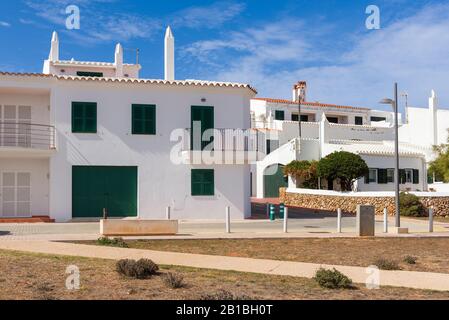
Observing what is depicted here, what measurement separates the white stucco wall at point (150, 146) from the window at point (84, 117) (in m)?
0.19

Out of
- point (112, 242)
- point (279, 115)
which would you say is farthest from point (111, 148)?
point (279, 115)

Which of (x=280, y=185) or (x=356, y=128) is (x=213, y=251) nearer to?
(x=280, y=185)

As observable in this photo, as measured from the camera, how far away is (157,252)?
515 inches

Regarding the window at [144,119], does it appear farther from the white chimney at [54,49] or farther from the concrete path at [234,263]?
the white chimney at [54,49]

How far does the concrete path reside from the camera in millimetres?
9734

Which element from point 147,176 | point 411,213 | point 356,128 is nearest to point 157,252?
point 147,176

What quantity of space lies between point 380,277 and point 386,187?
93.9 feet

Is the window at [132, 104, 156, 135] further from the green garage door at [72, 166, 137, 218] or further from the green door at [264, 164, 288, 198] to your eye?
the green door at [264, 164, 288, 198]

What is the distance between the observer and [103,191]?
23.0 m

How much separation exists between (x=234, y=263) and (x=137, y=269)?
8.87ft

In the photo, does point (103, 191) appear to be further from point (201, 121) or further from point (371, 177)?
point (371, 177)

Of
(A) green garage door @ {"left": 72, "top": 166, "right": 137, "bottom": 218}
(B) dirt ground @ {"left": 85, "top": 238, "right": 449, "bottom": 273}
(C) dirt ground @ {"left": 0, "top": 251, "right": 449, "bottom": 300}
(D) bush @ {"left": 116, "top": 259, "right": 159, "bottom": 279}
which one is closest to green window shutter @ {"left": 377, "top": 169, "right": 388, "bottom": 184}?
(B) dirt ground @ {"left": 85, "top": 238, "right": 449, "bottom": 273}

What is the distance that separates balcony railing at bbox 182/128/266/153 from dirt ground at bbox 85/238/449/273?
7915mm

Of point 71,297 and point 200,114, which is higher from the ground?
point 200,114
